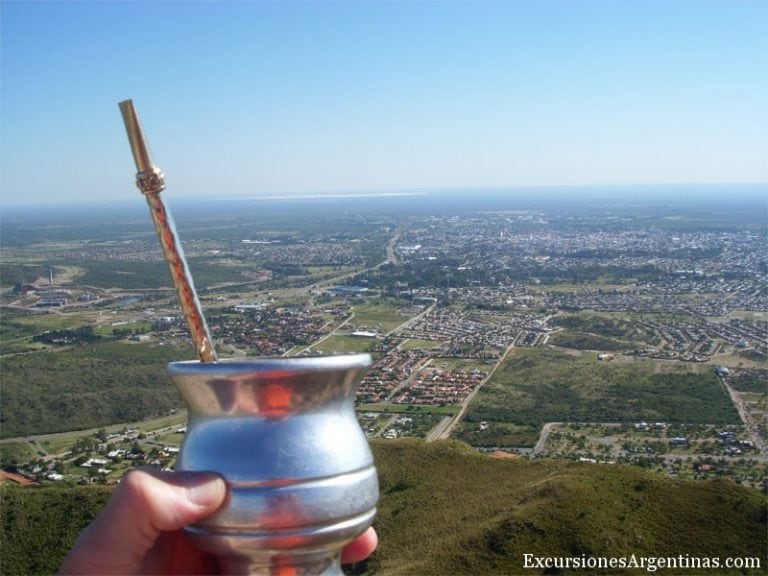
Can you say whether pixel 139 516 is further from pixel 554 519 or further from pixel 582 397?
pixel 582 397

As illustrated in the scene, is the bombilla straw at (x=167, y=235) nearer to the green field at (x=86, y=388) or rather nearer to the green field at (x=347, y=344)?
the green field at (x=86, y=388)

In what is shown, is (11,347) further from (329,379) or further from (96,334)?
(329,379)

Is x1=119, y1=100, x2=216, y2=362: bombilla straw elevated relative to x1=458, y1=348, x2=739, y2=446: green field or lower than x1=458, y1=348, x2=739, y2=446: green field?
elevated

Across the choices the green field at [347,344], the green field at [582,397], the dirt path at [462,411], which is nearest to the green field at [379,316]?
the green field at [347,344]

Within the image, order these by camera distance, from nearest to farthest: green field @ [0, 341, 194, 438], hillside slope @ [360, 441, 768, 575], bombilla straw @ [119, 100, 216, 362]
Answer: bombilla straw @ [119, 100, 216, 362] → hillside slope @ [360, 441, 768, 575] → green field @ [0, 341, 194, 438]

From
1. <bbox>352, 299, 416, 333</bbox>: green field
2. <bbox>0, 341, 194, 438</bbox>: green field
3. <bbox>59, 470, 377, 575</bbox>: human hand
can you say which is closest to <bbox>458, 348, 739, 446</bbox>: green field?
<bbox>352, 299, 416, 333</bbox>: green field

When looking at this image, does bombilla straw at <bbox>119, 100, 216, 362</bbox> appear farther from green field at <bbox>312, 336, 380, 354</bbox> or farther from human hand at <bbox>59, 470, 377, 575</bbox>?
green field at <bbox>312, 336, 380, 354</bbox>
